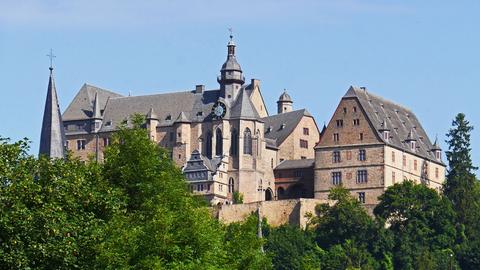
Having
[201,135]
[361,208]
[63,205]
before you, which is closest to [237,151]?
[201,135]

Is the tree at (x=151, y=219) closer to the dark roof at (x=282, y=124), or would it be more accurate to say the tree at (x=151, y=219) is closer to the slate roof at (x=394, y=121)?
the slate roof at (x=394, y=121)

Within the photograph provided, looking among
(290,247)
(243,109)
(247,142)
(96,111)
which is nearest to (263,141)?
(247,142)

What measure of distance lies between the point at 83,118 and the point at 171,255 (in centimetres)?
9712

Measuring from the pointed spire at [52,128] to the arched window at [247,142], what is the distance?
2188 cm

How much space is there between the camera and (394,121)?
496ft

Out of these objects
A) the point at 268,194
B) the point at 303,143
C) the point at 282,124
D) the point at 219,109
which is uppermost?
the point at 219,109

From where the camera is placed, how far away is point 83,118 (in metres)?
162

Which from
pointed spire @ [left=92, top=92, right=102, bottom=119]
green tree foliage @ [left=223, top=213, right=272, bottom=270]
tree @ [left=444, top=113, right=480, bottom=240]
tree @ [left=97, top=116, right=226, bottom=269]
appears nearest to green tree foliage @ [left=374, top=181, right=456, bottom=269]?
tree @ [left=444, top=113, right=480, bottom=240]

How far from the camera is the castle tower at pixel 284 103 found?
564 feet

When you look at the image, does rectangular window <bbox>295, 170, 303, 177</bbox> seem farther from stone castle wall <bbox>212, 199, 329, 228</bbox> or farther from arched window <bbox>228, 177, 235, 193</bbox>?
stone castle wall <bbox>212, 199, 329, 228</bbox>

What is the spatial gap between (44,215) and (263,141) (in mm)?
90843

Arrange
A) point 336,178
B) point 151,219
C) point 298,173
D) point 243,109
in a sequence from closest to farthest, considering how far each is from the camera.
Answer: point 151,219 < point 336,178 < point 298,173 < point 243,109

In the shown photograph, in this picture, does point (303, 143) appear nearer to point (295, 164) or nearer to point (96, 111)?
point (295, 164)

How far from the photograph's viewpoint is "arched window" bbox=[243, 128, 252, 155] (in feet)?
495
